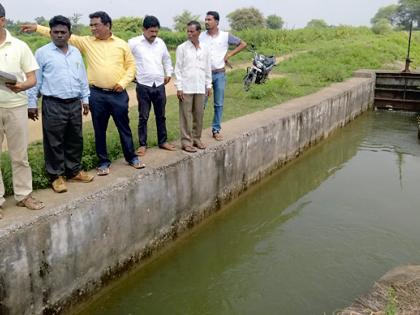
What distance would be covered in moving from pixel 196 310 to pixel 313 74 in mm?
11070

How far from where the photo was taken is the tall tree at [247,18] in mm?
53400

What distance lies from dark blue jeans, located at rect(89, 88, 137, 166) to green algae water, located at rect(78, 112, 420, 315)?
1.37m

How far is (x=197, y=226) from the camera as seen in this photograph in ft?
19.6

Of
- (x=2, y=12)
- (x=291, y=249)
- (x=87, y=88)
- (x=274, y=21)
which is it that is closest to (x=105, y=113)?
(x=87, y=88)

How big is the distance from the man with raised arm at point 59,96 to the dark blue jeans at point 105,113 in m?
0.20

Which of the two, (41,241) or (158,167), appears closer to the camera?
(41,241)

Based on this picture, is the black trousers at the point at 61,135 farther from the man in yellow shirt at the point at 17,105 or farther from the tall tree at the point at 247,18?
the tall tree at the point at 247,18

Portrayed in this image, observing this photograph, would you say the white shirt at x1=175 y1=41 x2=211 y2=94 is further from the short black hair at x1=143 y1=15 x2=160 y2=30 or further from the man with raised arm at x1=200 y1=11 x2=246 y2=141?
the man with raised arm at x1=200 y1=11 x2=246 y2=141

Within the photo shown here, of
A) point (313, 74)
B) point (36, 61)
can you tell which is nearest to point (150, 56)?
point (36, 61)

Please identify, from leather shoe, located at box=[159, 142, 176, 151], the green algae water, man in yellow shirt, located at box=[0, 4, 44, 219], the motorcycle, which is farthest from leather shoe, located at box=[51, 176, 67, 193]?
the motorcycle

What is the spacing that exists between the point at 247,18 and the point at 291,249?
51453 mm

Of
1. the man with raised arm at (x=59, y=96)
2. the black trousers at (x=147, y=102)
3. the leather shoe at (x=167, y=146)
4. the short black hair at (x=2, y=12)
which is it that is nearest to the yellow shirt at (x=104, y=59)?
the man with raised arm at (x=59, y=96)

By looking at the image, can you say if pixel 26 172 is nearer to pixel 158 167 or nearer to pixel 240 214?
pixel 158 167

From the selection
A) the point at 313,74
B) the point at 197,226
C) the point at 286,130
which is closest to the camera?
the point at 197,226
